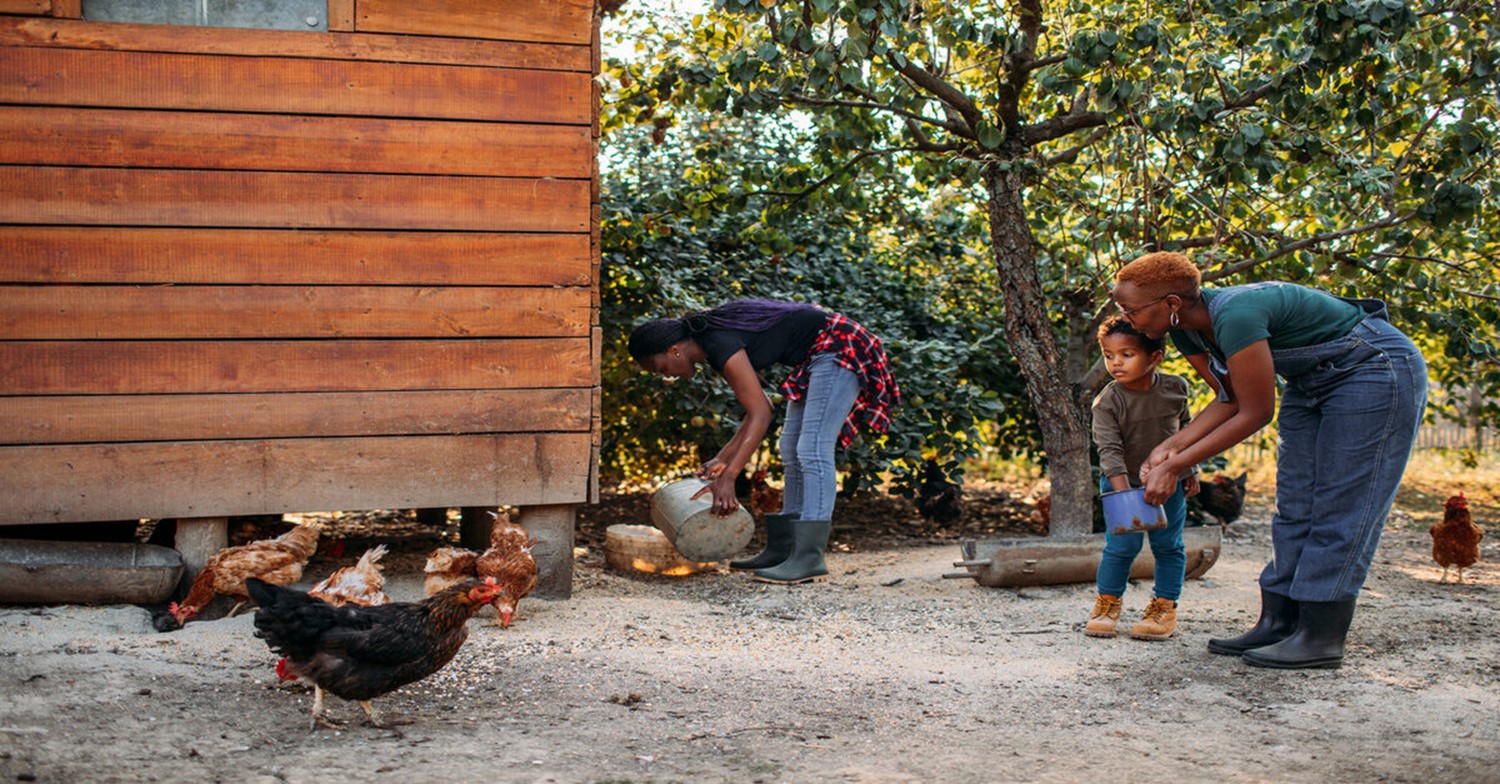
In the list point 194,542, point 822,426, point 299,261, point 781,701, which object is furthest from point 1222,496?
point 194,542

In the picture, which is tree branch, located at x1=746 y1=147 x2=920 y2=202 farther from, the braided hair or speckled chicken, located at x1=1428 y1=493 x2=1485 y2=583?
speckled chicken, located at x1=1428 y1=493 x2=1485 y2=583

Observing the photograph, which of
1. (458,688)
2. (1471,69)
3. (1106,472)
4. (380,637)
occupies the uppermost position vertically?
(1471,69)

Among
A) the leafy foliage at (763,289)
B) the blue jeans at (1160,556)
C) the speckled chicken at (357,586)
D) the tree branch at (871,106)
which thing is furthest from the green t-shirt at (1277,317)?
the leafy foliage at (763,289)

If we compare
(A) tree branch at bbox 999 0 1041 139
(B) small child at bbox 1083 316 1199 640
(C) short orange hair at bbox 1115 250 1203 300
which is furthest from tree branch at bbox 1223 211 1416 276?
(C) short orange hair at bbox 1115 250 1203 300

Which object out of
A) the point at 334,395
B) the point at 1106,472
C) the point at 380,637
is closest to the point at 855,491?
the point at 1106,472

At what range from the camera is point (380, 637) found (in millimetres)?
3686

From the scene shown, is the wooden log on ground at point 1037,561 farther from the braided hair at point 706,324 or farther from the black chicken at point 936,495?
the black chicken at point 936,495

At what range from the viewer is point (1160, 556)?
512 cm

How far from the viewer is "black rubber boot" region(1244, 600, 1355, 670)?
14.9 feet

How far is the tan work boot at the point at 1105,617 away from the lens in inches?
202

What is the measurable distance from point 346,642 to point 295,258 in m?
2.16

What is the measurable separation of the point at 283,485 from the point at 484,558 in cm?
91

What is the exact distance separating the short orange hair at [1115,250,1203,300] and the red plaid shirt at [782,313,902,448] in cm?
221

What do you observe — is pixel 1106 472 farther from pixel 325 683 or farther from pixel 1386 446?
pixel 325 683
